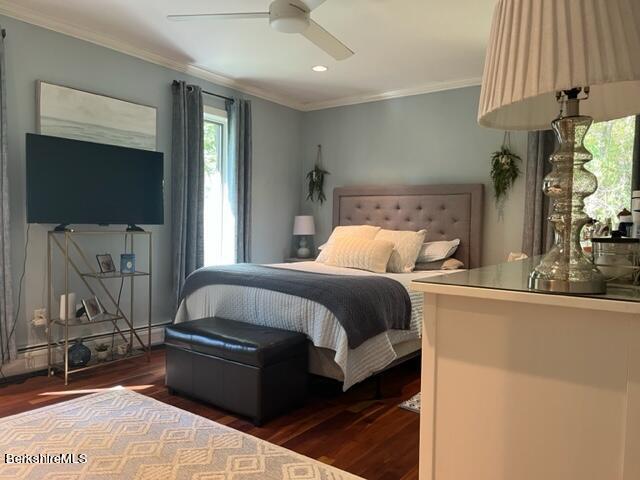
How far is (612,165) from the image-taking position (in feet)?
12.8

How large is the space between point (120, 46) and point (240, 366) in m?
2.84

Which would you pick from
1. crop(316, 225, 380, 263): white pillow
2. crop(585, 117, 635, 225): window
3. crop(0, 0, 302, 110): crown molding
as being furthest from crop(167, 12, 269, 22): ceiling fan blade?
crop(585, 117, 635, 225): window

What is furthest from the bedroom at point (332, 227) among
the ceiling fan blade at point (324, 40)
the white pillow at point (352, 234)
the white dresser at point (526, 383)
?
the ceiling fan blade at point (324, 40)

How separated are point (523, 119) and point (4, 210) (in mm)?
3232

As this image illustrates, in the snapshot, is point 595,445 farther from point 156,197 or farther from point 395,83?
point 395,83

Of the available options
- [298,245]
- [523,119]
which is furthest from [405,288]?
[298,245]

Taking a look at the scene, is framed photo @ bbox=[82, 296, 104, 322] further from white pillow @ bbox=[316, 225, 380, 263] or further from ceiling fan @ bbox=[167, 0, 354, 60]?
ceiling fan @ bbox=[167, 0, 354, 60]

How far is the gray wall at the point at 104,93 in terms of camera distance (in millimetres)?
3258

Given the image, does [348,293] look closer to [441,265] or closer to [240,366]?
[240,366]

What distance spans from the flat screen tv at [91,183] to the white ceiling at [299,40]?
885 millimetres

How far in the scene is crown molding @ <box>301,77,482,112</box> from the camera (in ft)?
15.1

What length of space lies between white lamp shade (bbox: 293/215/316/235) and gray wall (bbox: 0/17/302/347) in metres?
0.25

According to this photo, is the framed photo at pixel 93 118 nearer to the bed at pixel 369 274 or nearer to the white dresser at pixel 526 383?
the bed at pixel 369 274

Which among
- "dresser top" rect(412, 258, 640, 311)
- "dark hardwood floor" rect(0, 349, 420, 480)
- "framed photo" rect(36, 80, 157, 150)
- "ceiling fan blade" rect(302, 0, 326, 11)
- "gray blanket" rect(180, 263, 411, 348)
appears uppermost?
"ceiling fan blade" rect(302, 0, 326, 11)
